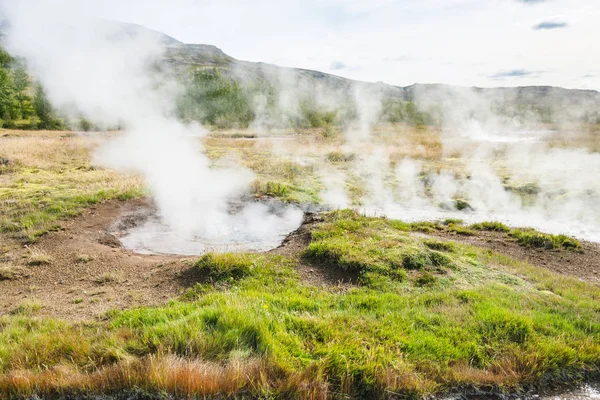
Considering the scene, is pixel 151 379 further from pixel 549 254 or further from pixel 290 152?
pixel 290 152

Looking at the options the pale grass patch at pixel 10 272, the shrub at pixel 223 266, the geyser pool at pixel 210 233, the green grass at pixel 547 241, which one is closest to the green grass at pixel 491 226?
the green grass at pixel 547 241

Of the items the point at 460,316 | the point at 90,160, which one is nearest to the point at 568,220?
the point at 460,316

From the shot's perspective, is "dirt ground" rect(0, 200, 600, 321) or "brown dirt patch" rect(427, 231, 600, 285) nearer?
"dirt ground" rect(0, 200, 600, 321)

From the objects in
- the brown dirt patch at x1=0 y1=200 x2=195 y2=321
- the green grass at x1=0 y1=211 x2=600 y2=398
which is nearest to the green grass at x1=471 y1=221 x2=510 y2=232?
the green grass at x1=0 y1=211 x2=600 y2=398

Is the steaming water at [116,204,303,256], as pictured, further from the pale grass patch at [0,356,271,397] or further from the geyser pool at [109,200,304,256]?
the pale grass patch at [0,356,271,397]

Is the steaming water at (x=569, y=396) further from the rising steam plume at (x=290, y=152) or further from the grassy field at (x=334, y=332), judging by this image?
the rising steam plume at (x=290, y=152)

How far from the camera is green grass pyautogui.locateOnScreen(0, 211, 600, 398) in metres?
4.11

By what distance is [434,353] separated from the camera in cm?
488

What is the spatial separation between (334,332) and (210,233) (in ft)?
24.1

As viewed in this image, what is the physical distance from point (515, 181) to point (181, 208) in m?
17.2

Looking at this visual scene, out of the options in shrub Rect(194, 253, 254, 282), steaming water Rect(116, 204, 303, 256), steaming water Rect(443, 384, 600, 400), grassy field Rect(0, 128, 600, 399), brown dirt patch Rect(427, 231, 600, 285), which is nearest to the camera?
grassy field Rect(0, 128, 600, 399)

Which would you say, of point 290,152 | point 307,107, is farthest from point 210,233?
point 307,107

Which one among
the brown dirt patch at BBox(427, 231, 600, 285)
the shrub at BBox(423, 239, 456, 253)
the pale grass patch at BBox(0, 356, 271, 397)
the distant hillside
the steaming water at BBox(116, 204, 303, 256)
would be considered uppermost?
the distant hillside

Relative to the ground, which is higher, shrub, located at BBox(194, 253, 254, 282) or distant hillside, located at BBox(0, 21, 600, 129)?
distant hillside, located at BBox(0, 21, 600, 129)
